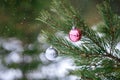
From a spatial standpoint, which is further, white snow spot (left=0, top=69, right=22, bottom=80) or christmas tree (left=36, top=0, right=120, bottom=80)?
white snow spot (left=0, top=69, right=22, bottom=80)

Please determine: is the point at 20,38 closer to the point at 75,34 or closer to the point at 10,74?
the point at 10,74

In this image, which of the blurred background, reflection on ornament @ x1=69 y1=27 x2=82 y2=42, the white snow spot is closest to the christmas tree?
reflection on ornament @ x1=69 y1=27 x2=82 y2=42

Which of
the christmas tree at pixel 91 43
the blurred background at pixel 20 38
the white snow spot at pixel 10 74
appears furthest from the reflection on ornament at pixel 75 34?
the white snow spot at pixel 10 74

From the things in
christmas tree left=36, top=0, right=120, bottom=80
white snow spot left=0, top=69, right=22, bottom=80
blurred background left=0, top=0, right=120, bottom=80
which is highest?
blurred background left=0, top=0, right=120, bottom=80

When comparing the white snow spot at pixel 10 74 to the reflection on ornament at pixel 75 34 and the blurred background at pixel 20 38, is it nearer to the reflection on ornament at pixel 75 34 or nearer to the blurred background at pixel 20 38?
the blurred background at pixel 20 38

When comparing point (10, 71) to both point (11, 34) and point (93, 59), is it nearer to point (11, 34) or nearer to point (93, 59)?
point (11, 34)

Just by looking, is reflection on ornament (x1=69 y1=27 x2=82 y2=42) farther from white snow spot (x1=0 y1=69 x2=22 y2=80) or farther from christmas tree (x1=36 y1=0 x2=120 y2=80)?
white snow spot (x1=0 y1=69 x2=22 y2=80)

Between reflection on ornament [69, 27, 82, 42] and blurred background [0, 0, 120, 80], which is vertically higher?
blurred background [0, 0, 120, 80]
